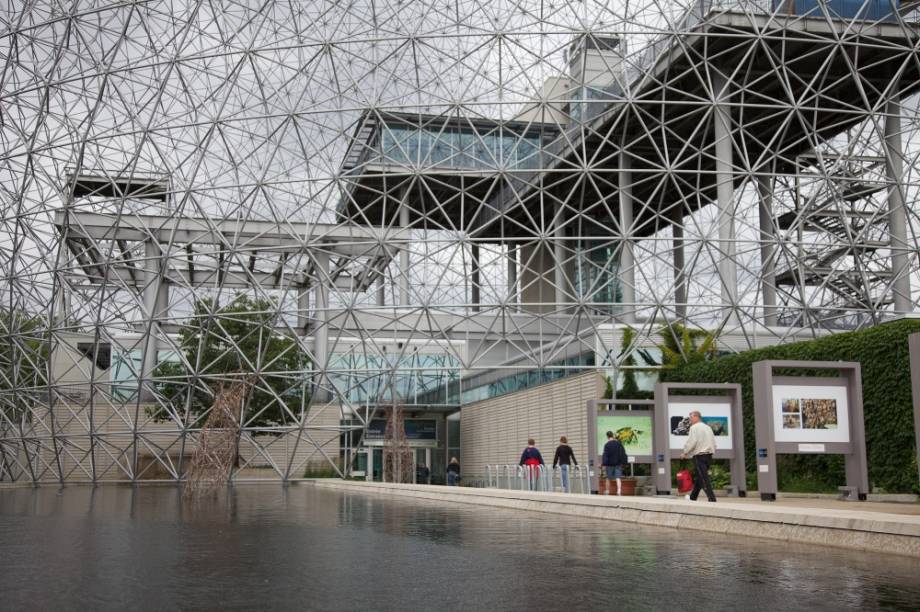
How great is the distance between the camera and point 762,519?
392 inches

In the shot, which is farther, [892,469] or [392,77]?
[392,77]

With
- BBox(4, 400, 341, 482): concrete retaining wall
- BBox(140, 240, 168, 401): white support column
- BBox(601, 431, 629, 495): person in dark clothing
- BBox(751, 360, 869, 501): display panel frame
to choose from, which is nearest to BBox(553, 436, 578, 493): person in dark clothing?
BBox(601, 431, 629, 495): person in dark clothing

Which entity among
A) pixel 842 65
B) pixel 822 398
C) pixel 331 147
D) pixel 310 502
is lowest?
pixel 310 502

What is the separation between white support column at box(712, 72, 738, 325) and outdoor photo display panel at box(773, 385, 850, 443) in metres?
10.5

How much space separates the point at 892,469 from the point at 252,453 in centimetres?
2366

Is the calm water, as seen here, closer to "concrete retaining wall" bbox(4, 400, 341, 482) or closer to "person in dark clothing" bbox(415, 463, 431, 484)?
"concrete retaining wall" bbox(4, 400, 341, 482)

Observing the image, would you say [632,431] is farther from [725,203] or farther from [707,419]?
[725,203]

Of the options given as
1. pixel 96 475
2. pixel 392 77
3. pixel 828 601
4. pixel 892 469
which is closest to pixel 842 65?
pixel 392 77

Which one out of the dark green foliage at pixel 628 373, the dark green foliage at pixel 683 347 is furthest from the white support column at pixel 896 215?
the dark green foliage at pixel 628 373

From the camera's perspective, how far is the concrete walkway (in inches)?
324

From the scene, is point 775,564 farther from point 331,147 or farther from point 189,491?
point 331,147

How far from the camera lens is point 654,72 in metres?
30.4

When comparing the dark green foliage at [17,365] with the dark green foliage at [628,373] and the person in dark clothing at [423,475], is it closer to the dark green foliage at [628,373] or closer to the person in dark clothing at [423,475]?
the person in dark clothing at [423,475]

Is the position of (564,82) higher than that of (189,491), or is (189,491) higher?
(564,82)
